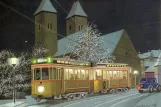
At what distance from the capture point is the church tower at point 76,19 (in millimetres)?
86062

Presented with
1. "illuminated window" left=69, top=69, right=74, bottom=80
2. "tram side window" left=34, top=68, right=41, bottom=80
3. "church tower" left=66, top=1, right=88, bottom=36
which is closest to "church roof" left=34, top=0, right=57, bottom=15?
"church tower" left=66, top=1, right=88, bottom=36

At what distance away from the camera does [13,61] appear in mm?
24250

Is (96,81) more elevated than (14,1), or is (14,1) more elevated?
(14,1)

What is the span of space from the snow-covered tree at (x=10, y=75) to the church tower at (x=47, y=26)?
46625 millimetres

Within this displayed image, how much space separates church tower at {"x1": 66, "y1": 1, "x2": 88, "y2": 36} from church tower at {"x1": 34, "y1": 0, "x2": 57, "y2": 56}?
482cm

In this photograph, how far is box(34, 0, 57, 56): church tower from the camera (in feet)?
269

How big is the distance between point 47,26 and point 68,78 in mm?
60241

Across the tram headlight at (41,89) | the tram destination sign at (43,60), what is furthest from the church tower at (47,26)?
the tram headlight at (41,89)

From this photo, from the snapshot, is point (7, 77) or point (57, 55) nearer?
point (7, 77)

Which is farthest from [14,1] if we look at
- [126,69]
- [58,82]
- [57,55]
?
[57,55]

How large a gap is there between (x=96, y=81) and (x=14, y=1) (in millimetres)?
10714

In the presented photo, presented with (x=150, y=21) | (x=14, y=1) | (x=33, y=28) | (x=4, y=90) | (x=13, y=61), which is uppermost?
(x=33, y=28)

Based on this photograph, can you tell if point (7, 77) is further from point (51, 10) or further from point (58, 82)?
point (51, 10)

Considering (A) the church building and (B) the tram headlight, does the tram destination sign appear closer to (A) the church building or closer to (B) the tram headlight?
(B) the tram headlight
